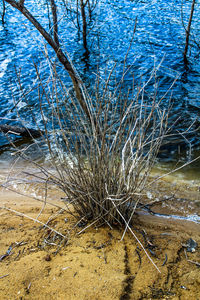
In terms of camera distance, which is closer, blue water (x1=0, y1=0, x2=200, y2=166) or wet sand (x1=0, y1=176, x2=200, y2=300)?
wet sand (x1=0, y1=176, x2=200, y2=300)

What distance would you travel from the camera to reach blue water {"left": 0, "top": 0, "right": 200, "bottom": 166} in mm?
6182

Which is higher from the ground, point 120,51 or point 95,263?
point 120,51

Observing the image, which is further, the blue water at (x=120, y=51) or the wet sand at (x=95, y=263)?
the blue water at (x=120, y=51)

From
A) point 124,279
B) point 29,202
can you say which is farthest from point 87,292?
point 29,202

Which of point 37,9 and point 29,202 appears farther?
point 37,9

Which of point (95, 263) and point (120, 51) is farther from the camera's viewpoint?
point (120, 51)

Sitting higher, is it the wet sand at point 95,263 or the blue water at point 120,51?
the blue water at point 120,51

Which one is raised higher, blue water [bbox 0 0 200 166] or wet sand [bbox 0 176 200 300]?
blue water [bbox 0 0 200 166]

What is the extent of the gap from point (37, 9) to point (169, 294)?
12014 millimetres

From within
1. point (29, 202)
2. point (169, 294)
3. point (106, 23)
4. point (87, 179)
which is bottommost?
point (29, 202)

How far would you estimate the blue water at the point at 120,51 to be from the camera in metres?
6.18

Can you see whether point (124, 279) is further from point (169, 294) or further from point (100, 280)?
point (169, 294)

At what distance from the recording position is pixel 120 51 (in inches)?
323

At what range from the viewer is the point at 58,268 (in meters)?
1.89
